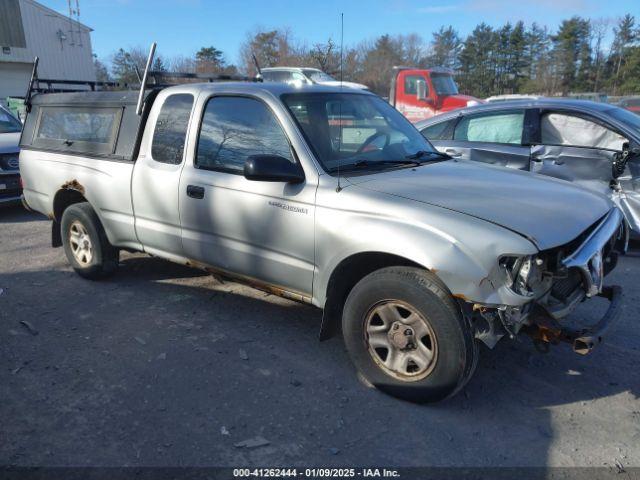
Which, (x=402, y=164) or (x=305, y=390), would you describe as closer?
(x=305, y=390)

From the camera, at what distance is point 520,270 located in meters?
2.62

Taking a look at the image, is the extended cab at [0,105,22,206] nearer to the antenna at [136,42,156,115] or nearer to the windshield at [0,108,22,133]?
the windshield at [0,108,22,133]

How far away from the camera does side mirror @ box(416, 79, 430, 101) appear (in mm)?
14028

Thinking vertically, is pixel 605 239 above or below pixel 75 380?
above

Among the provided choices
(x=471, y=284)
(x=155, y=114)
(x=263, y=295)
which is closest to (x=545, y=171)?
(x=263, y=295)

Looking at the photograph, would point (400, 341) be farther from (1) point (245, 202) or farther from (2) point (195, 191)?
(2) point (195, 191)

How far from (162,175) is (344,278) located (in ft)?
5.83

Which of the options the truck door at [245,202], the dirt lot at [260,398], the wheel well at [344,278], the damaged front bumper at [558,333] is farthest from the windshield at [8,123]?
the damaged front bumper at [558,333]

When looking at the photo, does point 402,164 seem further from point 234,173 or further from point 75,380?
point 75,380

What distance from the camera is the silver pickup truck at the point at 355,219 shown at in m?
2.73

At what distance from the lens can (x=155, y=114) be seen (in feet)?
14.1

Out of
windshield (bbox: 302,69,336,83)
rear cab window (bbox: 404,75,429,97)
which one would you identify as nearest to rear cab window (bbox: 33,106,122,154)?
rear cab window (bbox: 404,75,429,97)

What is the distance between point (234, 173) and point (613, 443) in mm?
2794

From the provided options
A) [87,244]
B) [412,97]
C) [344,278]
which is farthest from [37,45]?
[344,278]
